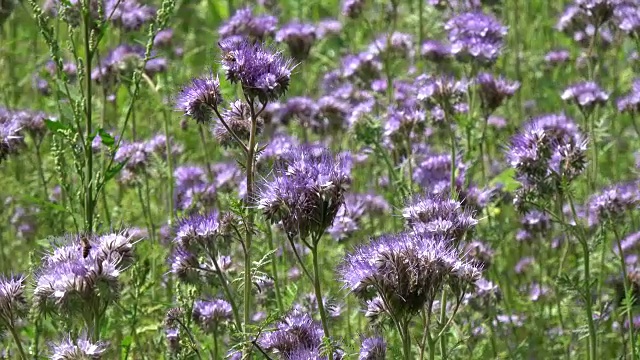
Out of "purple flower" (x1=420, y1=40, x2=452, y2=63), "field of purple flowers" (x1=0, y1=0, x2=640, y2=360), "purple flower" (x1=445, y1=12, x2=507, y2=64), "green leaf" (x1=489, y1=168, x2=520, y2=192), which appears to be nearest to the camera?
"field of purple flowers" (x1=0, y1=0, x2=640, y2=360)

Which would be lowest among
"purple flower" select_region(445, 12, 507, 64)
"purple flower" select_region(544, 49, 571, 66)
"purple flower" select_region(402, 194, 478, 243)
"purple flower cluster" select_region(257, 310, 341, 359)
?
"purple flower cluster" select_region(257, 310, 341, 359)

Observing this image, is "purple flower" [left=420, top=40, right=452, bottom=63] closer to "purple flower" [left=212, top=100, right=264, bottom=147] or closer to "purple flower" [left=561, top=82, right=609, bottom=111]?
"purple flower" [left=561, top=82, right=609, bottom=111]

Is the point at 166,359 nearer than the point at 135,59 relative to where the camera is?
Yes

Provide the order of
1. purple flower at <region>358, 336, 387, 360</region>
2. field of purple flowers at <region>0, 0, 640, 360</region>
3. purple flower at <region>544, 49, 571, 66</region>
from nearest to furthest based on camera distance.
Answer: field of purple flowers at <region>0, 0, 640, 360</region> < purple flower at <region>358, 336, 387, 360</region> < purple flower at <region>544, 49, 571, 66</region>

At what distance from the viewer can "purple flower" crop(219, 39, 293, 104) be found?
10.6ft

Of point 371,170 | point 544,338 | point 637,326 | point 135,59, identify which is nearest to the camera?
point 637,326

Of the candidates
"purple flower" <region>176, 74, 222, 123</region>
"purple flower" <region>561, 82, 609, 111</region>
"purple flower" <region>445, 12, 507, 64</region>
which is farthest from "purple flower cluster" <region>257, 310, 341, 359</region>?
"purple flower" <region>561, 82, 609, 111</region>

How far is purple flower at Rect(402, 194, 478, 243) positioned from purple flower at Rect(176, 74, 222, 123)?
2.74ft

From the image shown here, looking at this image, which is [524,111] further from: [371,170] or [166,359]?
[166,359]

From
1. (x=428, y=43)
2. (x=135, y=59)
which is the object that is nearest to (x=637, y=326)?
(x=428, y=43)

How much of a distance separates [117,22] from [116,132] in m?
0.99

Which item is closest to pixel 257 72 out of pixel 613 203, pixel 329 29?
pixel 613 203

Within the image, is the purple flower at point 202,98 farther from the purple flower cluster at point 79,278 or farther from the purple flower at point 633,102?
the purple flower at point 633,102

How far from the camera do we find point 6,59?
6.85 metres
